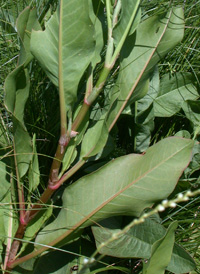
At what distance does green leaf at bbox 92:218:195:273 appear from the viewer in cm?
114

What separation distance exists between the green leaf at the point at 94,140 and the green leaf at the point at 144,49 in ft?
0.34

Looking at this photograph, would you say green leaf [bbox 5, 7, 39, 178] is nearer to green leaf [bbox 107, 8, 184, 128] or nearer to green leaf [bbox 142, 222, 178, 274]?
green leaf [bbox 107, 8, 184, 128]

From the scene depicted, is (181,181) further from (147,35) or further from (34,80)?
(34,80)

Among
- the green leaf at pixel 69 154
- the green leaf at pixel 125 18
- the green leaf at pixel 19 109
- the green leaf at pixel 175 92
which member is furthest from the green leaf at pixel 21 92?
the green leaf at pixel 175 92

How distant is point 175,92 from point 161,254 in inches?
Result: 27.3

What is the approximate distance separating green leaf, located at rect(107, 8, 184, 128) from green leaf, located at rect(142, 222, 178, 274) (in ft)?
1.27

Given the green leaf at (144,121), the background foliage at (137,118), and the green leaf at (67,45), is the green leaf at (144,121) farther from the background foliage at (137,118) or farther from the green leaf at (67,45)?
the green leaf at (67,45)

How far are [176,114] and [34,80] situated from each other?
554 mm

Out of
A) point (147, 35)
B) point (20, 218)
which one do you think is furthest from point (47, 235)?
point (147, 35)

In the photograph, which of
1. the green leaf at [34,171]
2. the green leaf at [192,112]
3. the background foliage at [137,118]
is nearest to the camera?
the green leaf at [34,171]

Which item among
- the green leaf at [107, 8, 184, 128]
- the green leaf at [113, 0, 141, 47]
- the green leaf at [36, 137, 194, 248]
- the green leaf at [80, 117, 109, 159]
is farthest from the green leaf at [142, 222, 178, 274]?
the green leaf at [113, 0, 141, 47]

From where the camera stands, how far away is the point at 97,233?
1.14 meters

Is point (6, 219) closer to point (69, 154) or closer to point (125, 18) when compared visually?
point (69, 154)

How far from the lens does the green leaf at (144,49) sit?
43.9 inches
